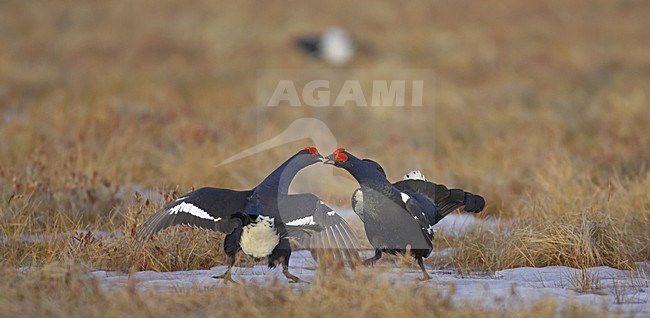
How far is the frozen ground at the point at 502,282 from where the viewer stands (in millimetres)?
3699

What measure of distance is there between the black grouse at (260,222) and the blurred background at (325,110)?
1.14 m

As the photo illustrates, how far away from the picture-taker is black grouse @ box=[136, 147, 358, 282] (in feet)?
13.8

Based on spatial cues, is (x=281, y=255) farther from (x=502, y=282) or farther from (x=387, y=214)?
(x=502, y=282)

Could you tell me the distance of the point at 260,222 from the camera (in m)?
4.18

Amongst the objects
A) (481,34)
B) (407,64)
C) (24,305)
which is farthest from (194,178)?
(481,34)

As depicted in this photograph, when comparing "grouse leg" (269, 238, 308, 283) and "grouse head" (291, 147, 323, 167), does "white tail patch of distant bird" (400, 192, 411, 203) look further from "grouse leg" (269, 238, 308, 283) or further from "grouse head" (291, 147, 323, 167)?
"grouse leg" (269, 238, 308, 283)

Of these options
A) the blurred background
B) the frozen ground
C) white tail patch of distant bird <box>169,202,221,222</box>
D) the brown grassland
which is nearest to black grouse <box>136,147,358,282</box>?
white tail patch of distant bird <box>169,202,221,222</box>

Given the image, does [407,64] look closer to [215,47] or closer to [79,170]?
[215,47]

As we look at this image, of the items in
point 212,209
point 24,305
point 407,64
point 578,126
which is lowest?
point 24,305

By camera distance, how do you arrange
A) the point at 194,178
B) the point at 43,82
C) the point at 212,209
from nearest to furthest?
1. the point at 212,209
2. the point at 194,178
3. the point at 43,82

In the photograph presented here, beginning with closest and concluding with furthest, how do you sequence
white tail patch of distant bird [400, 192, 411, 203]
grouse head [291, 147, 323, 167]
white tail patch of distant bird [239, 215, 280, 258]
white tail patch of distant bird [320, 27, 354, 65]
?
white tail patch of distant bird [239, 215, 280, 258], white tail patch of distant bird [400, 192, 411, 203], grouse head [291, 147, 323, 167], white tail patch of distant bird [320, 27, 354, 65]

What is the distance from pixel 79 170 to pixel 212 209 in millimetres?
2765

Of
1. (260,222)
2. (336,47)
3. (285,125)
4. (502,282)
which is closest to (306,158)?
(260,222)

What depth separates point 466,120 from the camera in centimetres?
1020
